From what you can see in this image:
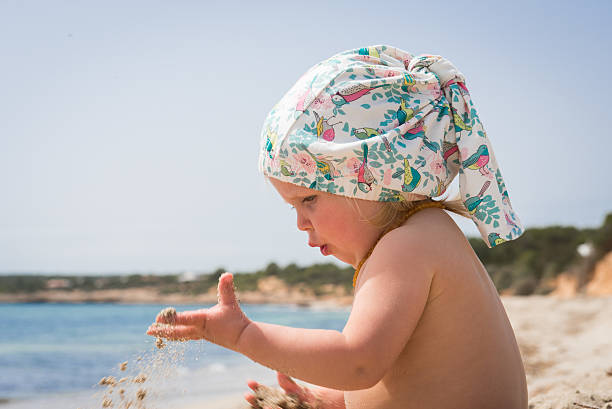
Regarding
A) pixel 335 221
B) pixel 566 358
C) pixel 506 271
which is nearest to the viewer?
pixel 335 221

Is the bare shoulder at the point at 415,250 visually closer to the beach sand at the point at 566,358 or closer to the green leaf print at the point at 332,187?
the green leaf print at the point at 332,187

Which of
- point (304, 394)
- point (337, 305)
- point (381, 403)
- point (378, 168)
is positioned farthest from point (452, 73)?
point (337, 305)

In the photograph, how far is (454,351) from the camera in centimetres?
144

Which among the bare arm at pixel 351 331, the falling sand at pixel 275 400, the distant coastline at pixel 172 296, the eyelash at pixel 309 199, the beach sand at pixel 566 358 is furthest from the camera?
the distant coastline at pixel 172 296

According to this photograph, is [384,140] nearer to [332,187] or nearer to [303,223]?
[332,187]

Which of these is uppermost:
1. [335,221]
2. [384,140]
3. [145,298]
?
[384,140]

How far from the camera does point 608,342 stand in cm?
668

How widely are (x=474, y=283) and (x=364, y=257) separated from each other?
364 millimetres

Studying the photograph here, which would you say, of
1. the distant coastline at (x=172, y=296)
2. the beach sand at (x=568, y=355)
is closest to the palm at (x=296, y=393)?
the beach sand at (x=568, y=355)

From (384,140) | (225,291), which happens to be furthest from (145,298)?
(384,140)

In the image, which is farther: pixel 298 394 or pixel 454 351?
pixel 298 394

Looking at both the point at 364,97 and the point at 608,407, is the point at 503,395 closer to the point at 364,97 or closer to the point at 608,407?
the point at 608,407

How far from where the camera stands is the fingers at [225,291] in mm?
1472

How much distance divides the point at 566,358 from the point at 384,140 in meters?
5.44
